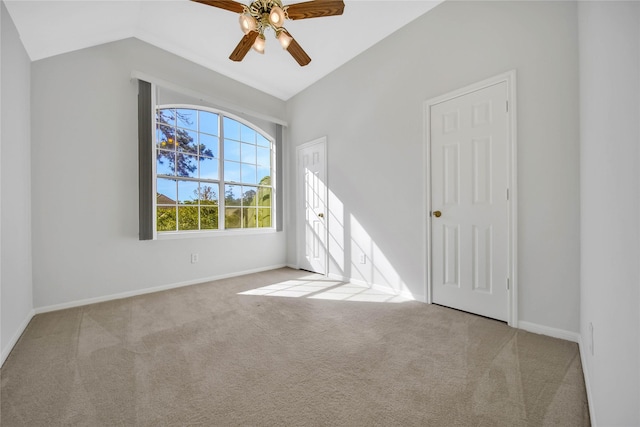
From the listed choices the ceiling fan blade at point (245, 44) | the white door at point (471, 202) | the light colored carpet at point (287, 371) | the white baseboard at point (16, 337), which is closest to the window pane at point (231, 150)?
the ceiling fan blade at point (245, 44)

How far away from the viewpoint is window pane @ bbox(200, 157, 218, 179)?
372 centimetres

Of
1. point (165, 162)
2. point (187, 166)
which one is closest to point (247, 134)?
point (187, 166)

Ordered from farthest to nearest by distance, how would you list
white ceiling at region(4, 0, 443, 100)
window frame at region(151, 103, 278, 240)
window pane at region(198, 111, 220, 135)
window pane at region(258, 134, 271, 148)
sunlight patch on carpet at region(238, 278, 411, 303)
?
window pane at region(258, 134, 271, 148) < window pane at region(198, 111, 220, 135) < window frame at region(151, 103, 278, 240) < sunlight patch on carpet at region(238, 278, 411, 303) < white ceiling at region(4, 0, 443, 100)

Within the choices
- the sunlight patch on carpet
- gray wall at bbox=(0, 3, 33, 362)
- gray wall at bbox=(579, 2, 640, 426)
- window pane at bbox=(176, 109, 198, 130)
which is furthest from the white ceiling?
the sunlight patch on carpet

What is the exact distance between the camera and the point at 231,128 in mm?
4031

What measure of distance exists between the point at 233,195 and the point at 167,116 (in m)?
1.37

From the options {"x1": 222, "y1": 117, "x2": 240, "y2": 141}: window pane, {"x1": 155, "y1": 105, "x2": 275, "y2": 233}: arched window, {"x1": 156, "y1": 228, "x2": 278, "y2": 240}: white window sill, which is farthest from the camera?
{"x1": 222, "y1": 117, "x2": 240, "y2": 141}: window pane

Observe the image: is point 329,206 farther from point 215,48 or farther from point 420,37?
point 215,48

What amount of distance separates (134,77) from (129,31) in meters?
0.50

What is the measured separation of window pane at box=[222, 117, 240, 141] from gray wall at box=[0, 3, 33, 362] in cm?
201

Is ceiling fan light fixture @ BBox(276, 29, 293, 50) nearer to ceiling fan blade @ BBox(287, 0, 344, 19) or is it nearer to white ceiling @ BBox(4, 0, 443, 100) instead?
ceiling fan blade @ BBox(287, 0, 344, 19)

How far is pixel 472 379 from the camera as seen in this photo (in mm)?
1466

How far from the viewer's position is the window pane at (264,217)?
14.6 feet

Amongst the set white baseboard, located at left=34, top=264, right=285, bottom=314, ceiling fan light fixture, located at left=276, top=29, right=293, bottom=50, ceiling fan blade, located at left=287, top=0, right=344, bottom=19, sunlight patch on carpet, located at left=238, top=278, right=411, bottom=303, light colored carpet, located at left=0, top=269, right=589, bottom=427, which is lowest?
sunlight patch on carpet, located at left=238, top=278, right=411, bottom=303
